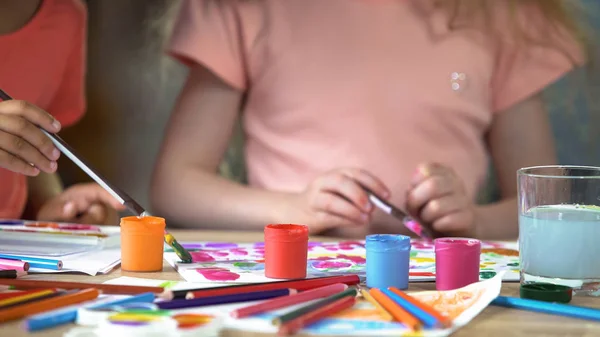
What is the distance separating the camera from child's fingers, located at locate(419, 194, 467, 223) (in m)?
0.93

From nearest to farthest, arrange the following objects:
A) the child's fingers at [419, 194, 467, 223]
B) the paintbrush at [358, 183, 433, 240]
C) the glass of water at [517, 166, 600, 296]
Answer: the glass of water at [517, 166, 600, 296]
the paintbrush at [358, 183, 433, 240]
the child's fingers at [419, 194, 467, 223]

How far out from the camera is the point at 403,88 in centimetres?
114

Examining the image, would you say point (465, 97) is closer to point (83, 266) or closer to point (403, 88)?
point (403, 88)

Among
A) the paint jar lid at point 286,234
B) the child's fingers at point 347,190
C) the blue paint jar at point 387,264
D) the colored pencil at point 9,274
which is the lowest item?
the colored pencil at point 9,274

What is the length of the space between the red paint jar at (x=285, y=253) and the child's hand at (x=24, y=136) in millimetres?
216

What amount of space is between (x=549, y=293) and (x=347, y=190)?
1.20 ft

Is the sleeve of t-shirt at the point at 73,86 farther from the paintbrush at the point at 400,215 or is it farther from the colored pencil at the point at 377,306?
the colored pencil at the point at 377,306

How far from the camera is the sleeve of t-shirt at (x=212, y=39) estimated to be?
113 centimetres

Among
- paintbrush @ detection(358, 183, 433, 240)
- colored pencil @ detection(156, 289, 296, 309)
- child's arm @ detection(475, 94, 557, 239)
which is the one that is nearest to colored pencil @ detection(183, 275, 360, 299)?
colored pencil @ detection(156, 289, 296, 309)

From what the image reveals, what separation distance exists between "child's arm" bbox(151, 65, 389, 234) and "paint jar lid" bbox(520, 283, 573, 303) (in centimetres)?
42

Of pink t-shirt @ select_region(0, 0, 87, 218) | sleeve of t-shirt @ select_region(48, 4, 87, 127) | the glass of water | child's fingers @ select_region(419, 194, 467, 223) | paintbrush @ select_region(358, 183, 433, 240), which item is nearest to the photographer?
the glass of water

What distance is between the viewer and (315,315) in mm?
498

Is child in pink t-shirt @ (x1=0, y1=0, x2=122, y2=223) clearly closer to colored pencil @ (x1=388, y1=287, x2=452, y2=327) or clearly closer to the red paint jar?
the red paint jar

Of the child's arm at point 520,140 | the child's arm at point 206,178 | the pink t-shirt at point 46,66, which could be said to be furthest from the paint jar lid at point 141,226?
the child's arm at point 520,140
